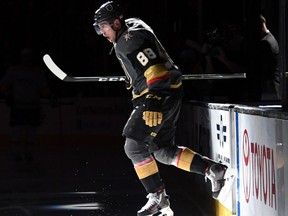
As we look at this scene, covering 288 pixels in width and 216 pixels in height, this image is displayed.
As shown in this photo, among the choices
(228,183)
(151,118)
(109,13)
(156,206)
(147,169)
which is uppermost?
(109,13)

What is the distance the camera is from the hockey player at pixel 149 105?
5.63 meters

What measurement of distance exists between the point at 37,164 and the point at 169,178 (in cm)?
271

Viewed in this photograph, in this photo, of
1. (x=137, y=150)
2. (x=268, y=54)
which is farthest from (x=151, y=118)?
(x=268, y=54)

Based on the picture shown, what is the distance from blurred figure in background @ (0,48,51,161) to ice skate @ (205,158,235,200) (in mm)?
6518

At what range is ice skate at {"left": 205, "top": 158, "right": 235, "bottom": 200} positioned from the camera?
5.69 meters

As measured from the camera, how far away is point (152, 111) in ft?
18.3

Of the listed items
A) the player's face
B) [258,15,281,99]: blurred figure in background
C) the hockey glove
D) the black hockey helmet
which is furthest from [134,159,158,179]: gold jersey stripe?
[258,15,281,99]: blurred figure in background

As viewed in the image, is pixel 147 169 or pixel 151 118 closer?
pixel 151 118

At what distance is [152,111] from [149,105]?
4 centimetres

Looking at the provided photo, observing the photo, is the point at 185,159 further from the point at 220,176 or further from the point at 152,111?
the point at 152,111

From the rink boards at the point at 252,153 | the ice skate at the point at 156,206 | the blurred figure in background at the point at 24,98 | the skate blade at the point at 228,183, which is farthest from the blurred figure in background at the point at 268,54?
the blurred figure in background at the point at 24,98

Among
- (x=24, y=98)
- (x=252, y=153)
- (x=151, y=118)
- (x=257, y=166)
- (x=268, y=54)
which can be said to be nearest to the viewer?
(x=257, y=166)

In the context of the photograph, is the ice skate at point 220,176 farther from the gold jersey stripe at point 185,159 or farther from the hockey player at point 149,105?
the gold jersey stripe at point 185,159

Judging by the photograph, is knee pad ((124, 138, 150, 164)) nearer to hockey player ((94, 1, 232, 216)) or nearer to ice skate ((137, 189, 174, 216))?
hockey player ((94, 1, 232, 216))
